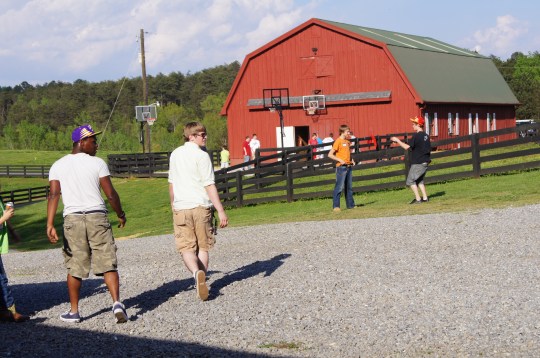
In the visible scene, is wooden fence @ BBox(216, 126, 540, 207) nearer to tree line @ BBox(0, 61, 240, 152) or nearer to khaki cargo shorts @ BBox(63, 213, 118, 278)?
khaki cargo shorts @ BBox(63, 213, 118, 278)

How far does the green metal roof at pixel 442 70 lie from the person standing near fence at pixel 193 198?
33.5 m

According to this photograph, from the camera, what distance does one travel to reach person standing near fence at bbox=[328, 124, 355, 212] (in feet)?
58.6

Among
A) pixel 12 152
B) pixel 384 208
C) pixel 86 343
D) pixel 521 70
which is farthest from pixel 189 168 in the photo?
pixel 521 70

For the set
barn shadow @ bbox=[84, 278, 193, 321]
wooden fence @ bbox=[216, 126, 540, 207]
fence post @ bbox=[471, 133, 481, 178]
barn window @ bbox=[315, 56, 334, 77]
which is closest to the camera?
barn shadow @ bbox=[84, 278, 193, 321]

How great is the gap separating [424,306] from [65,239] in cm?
328

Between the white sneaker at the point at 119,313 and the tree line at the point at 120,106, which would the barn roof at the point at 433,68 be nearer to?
the white sneaker at the point at 119,313

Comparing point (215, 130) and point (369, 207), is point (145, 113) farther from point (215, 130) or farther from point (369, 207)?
point (215, 130)

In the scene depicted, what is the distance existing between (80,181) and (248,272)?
10.4 feet

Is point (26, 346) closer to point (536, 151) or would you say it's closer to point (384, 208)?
point (384, 208)

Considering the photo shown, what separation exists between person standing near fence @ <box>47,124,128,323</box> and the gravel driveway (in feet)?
1.63

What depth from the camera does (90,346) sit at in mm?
7414

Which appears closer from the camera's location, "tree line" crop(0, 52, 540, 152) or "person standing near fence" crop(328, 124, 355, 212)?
"person standing near fence" crop(328, 124, 355, 212)

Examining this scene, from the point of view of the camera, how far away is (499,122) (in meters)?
53.8

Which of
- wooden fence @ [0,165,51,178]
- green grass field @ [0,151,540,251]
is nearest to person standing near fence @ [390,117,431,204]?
green grass field @ [0,151,540,251]
